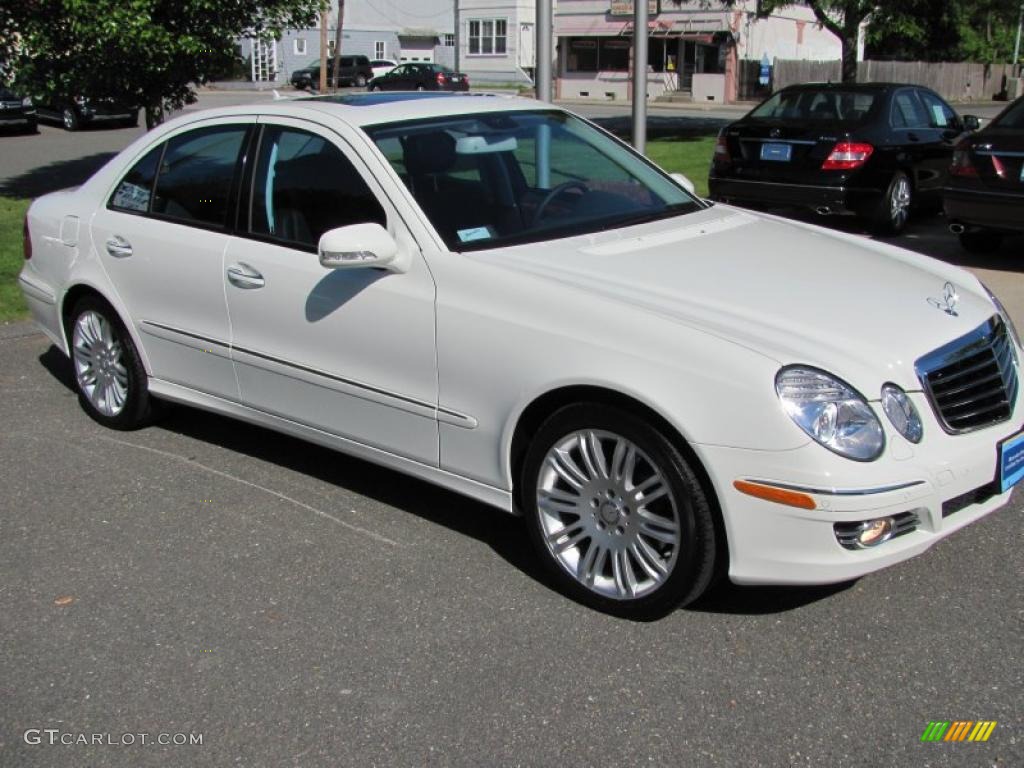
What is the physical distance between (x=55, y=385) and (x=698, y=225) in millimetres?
4058

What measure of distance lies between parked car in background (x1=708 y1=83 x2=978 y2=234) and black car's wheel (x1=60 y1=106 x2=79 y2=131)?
66.2 ft

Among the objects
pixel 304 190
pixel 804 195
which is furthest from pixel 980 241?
pixel 304 190

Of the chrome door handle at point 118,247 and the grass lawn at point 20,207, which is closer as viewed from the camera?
the chrome door handle at point 118,247

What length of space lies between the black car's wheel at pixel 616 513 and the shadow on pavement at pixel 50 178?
12.2 metres

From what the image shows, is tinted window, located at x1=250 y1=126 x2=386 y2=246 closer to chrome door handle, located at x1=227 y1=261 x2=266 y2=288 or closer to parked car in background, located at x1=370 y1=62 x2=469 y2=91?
chrome door handle, located at x1=227 y1=261 x2=266 y2=288

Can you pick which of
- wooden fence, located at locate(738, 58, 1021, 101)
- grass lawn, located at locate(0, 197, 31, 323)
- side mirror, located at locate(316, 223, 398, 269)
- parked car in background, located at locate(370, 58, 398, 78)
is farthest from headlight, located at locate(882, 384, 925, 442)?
parked car in background, located at locate(370, 58, 398, 78)

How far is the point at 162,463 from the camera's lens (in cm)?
528

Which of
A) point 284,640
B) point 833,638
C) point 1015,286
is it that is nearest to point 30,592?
point 284,640

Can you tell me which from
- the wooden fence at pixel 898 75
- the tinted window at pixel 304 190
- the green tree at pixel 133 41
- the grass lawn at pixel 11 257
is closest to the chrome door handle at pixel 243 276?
the tinted window at pixel 304 190

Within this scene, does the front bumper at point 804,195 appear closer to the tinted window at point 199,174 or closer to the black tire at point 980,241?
the black tire at point 980,241

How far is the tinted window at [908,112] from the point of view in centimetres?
1097

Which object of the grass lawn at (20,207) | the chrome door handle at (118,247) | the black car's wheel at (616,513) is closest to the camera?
the black car's wheel at (616,513)

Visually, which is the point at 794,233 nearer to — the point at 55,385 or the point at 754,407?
the point at 754,407
